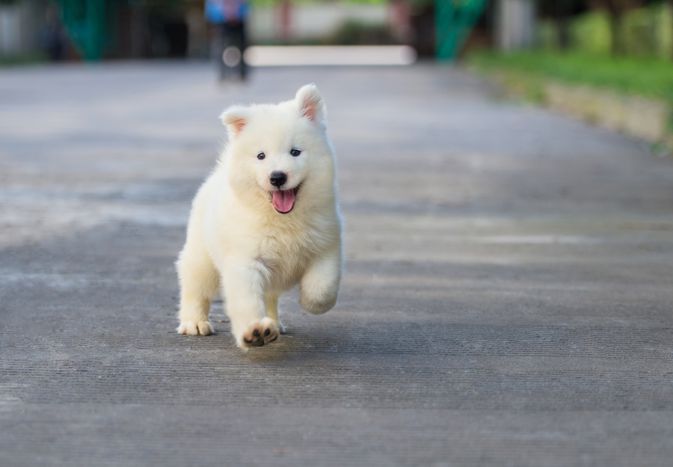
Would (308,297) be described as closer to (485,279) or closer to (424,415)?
(424,415)

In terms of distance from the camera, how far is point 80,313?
5.77 metres

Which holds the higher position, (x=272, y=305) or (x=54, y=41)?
(x=272, y=305)

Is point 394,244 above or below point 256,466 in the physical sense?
below

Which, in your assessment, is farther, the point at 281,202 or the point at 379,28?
the point at 379,28

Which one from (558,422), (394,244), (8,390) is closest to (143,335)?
(8,390)

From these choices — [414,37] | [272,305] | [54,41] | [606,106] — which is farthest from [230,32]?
[414,37]

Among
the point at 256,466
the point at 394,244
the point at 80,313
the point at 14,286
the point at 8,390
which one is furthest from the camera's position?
the point at 394,244

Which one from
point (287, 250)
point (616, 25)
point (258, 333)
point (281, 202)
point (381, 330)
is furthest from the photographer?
point (616, 25)

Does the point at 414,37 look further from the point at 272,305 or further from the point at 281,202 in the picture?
the point at 281,202

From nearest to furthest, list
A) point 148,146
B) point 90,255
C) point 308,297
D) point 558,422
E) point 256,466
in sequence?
1. point 256,466
2. point 558,422
3. point 308,297
4. point 90,255
5. point 148,146

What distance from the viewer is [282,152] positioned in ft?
15.4

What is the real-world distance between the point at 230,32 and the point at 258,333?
21.3 m

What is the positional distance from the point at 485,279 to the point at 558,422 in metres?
2.67

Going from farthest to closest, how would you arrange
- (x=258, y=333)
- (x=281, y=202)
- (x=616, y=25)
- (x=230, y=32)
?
(x=616, y=25)
(x=230, y=32)
(x=281, y=202)
(x=258, y=333)
